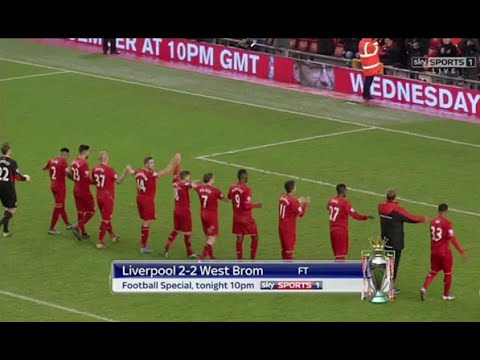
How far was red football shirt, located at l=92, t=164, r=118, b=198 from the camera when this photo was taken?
25672mm

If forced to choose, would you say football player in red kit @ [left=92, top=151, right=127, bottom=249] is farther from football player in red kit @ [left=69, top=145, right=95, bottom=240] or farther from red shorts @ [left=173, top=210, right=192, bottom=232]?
red shorts @ [left=173, top=210, right=192, bottom=232]

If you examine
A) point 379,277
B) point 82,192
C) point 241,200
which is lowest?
point 379,277

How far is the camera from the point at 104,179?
2570 centimetres

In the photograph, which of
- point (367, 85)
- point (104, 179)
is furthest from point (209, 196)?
point (367, 85)

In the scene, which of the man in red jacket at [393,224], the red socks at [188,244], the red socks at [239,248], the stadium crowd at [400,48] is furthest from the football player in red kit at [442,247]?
the stadium crowd at [400,48]

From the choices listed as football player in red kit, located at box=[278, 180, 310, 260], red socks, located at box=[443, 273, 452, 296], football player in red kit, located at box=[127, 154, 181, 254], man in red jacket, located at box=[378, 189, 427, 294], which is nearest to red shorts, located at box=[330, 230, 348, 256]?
football player in red kit, located at box=[278, 180, 310, 260]

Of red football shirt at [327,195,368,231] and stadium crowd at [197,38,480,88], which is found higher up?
stadium crowd at [197,38,480,88]

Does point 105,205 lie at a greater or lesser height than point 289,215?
lesser

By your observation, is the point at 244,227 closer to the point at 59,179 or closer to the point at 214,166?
the point at 59,179

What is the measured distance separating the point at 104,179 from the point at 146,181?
83 cm

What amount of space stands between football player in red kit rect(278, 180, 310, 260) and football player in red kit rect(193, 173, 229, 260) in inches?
42.4

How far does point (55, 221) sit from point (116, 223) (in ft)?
4.63

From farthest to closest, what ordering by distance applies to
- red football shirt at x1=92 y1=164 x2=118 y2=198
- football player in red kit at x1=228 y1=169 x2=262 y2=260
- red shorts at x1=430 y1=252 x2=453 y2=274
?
red football shirt at x1=92 y1=164 x2=118 y2=198, football player in red kit at x1=228 y1=169 x2=262 y2=260, red shorts at x1=430 y1=252 x2=453 y2=274

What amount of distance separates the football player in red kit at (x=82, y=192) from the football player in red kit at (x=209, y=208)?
2.31 metres
